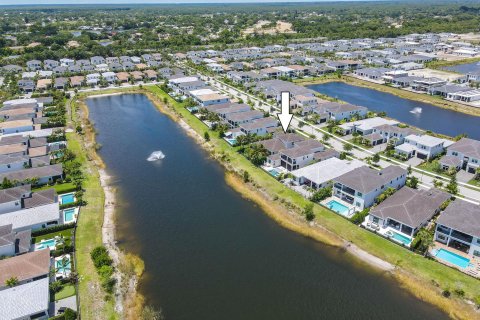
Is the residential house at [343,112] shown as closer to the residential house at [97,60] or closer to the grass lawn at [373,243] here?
the grass lawn at [373,243]

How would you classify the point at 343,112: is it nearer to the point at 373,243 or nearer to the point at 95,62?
the point at 373,243

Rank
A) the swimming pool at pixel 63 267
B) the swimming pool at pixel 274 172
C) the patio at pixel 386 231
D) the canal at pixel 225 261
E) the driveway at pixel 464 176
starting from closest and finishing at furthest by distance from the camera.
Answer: the canal at pixel 225 261, the swimming pool at pixel 63 267, the patio at pixel 386 231, the driveway at pixel 464 176, the swimming pool at pixel 274 172

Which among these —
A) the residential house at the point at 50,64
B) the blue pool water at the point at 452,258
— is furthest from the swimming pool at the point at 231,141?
the residential house at the point at 50,64

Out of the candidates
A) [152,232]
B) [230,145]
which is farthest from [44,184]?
[230,145]

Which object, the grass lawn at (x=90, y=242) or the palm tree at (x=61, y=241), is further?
the palm tree at (x=61, y=241)

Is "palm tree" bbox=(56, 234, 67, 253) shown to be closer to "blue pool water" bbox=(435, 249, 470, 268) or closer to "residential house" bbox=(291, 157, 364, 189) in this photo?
"residential house" bbox=(291, 157, 364, 189)

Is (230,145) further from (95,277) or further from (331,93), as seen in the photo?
(331,93)

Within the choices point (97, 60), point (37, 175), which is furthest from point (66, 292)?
point (97, 60)

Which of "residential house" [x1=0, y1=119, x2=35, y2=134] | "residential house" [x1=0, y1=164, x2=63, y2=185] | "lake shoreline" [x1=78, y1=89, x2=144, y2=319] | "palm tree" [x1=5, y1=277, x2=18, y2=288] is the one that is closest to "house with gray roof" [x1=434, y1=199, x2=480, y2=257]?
"lake shoreline" [x1=78, y1=89, x2=144, y2=319]
